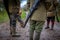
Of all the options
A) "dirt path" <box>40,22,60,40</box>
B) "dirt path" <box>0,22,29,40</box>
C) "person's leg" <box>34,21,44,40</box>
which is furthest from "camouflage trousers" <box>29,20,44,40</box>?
"dirt path" <box>40,22,60,40</box>

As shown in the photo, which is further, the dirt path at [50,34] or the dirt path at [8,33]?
the dirt path at [50,34]

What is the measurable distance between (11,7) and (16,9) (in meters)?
0.05

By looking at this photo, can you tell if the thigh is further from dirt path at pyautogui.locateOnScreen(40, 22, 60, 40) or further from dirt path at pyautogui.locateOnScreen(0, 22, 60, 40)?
dirt path at pyautogui.locateOnScreen(40, 22, 60, 40)

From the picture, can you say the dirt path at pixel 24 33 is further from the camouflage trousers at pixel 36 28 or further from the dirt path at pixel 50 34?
the camouflage trousers at pixel 36 28

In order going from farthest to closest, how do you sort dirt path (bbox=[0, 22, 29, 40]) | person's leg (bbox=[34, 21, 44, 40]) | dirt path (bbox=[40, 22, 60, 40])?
dirt path (bbox=[40, 22, 60, 40]), dirt path (bbox=[0, 22, 29, 40]), person's leg (bbox=[34, 21, 44, 40])

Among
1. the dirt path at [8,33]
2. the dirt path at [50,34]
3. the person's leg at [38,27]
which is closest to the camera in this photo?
the person's leg at [38,27]

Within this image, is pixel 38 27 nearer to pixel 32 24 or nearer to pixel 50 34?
pixel 32 24

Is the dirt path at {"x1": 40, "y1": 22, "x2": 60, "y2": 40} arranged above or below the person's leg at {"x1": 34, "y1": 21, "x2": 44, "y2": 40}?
below

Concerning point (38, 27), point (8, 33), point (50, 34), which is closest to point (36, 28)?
point (38, 27)

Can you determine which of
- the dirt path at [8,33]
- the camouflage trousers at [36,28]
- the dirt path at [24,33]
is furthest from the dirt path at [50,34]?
the camouflage trousers at [36,28]

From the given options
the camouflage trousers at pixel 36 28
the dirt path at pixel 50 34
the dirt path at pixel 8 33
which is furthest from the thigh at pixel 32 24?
the dirt path at pixel 50 34

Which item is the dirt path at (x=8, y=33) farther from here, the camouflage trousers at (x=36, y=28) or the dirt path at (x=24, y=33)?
the camouflage trousers at (x=36, y=28)

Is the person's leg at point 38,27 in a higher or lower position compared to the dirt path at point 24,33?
higher

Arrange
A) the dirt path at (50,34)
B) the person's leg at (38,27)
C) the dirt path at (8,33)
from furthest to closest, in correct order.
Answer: the dirt path at (50,34) → the dirt path at (8,33) → the person's leg at (38,27)
